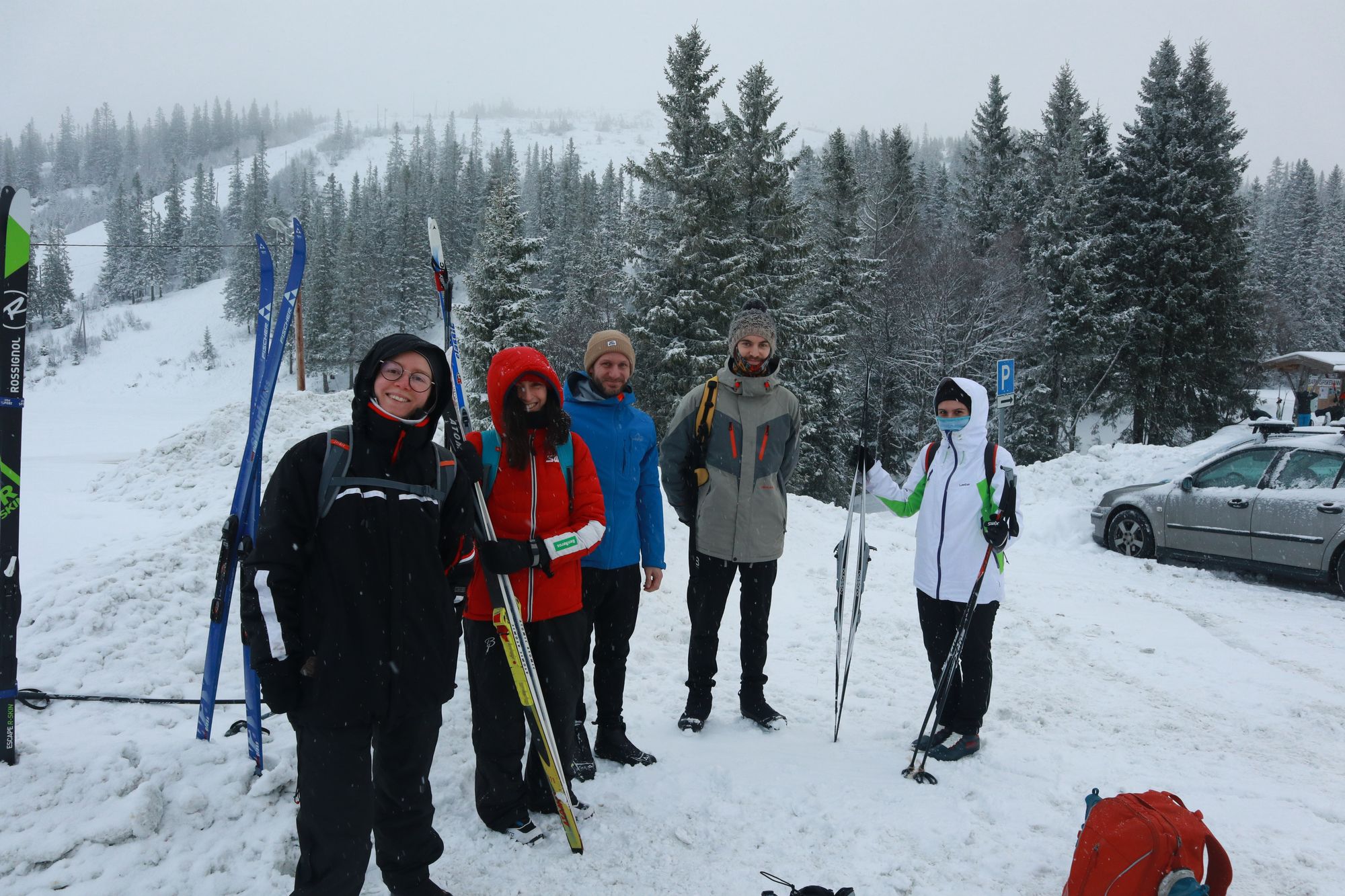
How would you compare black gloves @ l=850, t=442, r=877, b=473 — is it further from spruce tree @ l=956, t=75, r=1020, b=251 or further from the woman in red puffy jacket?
spruce tree @ l=956, t=75, r=1020, b=251

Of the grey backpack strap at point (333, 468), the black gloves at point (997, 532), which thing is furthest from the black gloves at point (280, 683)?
the black gloves at point (997, 532)

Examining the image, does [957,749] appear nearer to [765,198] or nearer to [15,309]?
[15,309]

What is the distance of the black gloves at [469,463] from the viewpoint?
284 cm

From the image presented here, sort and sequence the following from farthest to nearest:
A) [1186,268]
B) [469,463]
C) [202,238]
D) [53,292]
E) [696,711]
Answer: [202,238] < [53,292] < [1186,268] < [696,711] < [469,463]

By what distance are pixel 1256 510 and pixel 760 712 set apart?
818 centimetres

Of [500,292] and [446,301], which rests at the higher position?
[500,292]

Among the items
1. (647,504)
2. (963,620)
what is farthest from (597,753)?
(963,620)

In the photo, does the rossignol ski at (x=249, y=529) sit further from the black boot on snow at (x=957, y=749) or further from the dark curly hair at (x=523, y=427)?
the black boot on snow at (x=957, y=749)

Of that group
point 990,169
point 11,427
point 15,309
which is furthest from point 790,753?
point 990,169

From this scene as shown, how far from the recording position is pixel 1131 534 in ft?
33.6

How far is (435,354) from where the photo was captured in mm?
2695

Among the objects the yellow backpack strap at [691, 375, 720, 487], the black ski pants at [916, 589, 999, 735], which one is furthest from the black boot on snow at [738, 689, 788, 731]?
the yellow backpack strap at [691, 375, 720, 487]

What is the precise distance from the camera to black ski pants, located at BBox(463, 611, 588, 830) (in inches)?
127

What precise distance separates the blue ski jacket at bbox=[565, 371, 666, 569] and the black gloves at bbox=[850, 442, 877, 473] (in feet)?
4.42
